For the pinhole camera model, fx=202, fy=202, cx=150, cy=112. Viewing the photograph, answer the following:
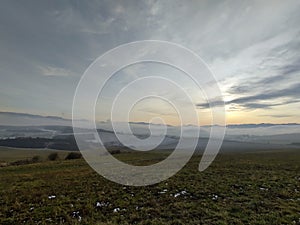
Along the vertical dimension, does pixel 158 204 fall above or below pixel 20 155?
above

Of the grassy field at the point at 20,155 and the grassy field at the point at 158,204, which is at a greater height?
the grassy field at the point at 158,204

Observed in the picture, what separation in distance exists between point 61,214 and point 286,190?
15.2 meters

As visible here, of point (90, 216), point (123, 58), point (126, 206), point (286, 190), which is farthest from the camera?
point (123, 58)

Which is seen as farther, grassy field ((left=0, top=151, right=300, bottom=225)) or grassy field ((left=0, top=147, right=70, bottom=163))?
grassy field ((left=0, top=147, right=70, bottom=163))

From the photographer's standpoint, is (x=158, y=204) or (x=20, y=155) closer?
(x=158, y=204)

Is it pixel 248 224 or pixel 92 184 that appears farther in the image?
pixel 92 184

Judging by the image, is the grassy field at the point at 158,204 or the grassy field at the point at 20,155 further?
the grassy field at the point at 20,155

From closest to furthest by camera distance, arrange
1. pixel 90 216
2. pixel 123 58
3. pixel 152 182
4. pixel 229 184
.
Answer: pixel 90 216, pixel 229 184, pixel 152 182, pixel 123 58

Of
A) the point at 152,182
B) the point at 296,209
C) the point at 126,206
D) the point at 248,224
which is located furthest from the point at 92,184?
the point at 296,209

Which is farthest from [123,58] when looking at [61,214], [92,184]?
[61,214]

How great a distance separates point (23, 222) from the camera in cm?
959

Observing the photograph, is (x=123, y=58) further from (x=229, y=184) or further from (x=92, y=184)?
(x=229, y=184)

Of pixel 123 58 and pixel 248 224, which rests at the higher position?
pixel 123 58

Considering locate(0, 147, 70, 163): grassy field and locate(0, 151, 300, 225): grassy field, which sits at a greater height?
locate(0, 151, 300, 225): grassy field
